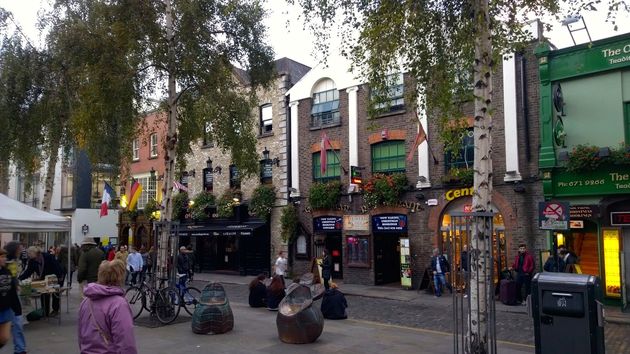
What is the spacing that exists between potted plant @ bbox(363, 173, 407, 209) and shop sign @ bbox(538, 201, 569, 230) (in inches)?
287

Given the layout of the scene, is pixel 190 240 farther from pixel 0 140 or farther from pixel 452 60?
pixel 452 60

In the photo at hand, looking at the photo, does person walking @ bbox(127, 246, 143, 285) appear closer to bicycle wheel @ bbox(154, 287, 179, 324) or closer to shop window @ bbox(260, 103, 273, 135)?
shop window @ bbox(260, 103, 273, 135)

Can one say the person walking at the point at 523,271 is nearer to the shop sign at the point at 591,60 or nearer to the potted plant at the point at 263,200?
the shop sign at the point at 591,60

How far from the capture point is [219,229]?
24703 mm

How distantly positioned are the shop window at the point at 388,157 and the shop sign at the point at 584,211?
6.10 metres

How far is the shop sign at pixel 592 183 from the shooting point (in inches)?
555

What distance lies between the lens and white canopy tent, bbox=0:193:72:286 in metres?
10.8

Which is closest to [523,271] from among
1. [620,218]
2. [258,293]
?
[620,218]

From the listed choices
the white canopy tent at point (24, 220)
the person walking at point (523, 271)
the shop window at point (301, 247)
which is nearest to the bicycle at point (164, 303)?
the white canopy tent at point (24, 220)

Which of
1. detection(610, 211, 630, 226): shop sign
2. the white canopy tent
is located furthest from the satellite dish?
the white canopy tent

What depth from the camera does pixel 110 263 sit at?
15.6 feet

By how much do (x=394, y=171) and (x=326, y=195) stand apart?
9.63ft

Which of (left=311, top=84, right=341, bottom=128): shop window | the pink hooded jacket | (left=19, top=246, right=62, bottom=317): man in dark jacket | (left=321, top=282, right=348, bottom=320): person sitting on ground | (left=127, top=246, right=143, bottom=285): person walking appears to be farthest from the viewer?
(left=311, top=84, right=341, bottom=128): shop window

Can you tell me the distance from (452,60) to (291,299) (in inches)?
211
